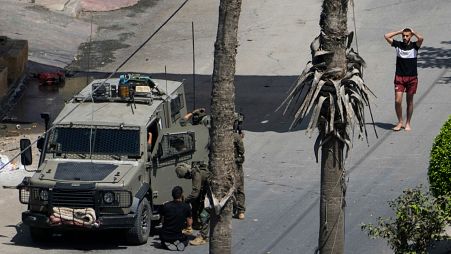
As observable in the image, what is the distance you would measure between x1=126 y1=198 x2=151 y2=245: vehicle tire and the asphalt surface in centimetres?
14

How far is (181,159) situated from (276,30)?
13.0 meters

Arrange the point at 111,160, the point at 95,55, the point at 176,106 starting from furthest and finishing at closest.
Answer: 1. the point at 95,55
2. the point at 176,106
3. the point at 111,160

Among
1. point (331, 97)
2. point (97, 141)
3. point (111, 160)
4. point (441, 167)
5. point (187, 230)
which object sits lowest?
point (187, 230)

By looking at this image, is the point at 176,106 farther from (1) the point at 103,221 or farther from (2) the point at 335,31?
(2) the point at 335,31

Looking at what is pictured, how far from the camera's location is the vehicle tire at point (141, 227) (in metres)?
16.7

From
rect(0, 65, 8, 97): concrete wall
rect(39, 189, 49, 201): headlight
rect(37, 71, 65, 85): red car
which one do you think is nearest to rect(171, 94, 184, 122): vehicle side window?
rect(39, 189, 49, 201): headlight

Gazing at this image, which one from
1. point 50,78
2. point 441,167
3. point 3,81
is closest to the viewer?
point 441,167

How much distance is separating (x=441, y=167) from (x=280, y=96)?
10.0 m

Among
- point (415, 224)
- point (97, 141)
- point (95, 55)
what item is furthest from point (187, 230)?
point (95, 55)

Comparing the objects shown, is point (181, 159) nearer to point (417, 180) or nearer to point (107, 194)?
point (107, 194)

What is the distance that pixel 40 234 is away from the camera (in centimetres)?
1714

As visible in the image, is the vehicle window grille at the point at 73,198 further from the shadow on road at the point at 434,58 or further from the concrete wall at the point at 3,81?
the shadow on road at the point at 434,58

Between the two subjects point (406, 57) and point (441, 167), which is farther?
point (406, 57)

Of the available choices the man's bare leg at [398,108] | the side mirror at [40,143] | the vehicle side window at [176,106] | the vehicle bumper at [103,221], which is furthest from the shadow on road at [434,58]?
the vehicle bumper at [103,221]
